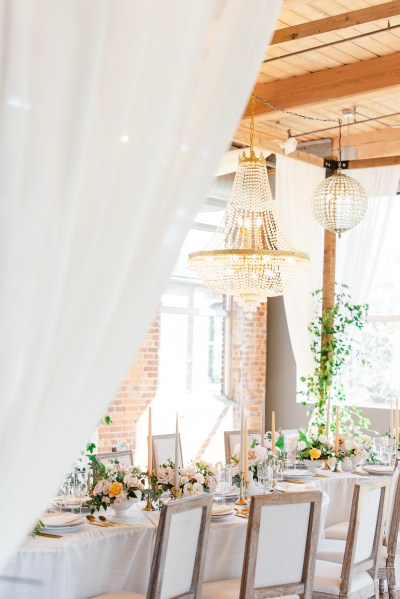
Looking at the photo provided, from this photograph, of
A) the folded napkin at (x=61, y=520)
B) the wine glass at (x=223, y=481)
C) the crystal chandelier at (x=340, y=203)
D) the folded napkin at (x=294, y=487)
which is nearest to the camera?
the folded napkin at (x=61, y=520)

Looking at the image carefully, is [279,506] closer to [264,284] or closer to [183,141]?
[264,284]

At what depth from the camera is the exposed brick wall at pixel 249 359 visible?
9266 millimetres

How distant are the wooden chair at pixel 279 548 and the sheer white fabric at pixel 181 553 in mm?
229

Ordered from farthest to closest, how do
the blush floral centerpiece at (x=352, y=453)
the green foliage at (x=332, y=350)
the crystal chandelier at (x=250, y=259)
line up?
the green foliage at (x=332, y=350)
the blush floral centerpiece at (x=352, y=453)
the crystal chandelier at (x=250, y=259)

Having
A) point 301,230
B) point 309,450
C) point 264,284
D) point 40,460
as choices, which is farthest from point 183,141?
point 301,230

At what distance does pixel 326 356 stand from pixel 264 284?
10.7 feet

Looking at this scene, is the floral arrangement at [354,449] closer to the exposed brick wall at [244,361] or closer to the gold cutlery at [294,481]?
the gold cutlery at [294,481]

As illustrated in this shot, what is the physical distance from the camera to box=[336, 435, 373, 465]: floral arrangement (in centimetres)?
595

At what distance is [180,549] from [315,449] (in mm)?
2493

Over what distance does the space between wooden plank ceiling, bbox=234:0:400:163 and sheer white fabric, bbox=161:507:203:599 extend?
Result: 3230 mm

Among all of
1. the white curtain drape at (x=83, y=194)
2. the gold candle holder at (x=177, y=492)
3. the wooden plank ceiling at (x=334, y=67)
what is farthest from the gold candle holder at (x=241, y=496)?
the white curtain drape at (x=83, y=194)

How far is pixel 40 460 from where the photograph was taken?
140 centimetres

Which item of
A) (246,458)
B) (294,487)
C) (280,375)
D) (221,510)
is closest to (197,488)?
(221,510)

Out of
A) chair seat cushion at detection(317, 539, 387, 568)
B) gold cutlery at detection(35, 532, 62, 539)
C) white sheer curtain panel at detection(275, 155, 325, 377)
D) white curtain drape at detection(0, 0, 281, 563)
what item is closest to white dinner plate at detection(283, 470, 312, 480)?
chair seat cushion at detection(317, 539, 387, 568)
